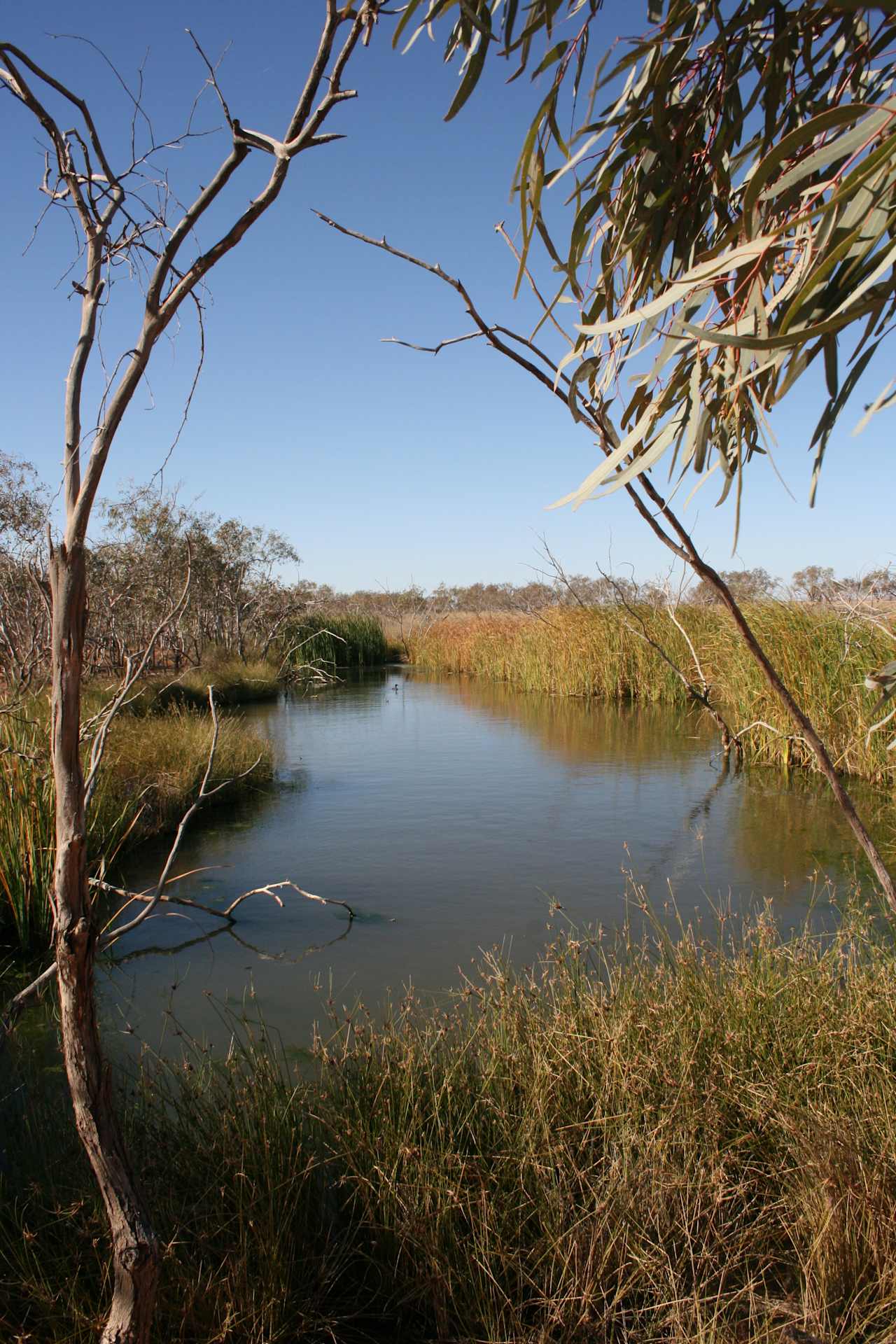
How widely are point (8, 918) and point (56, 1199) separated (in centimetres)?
270

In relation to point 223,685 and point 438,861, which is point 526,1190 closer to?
point 438,861

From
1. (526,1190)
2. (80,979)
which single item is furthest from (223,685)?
(80,979)

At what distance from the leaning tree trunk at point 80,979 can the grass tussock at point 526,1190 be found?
43 centimetres

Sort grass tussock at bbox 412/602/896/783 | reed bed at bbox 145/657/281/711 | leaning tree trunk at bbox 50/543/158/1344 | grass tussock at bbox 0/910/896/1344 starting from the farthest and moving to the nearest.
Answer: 1. reed bed at bbox 145/657/281/711
2. grass tussock at bbox 412/602/896/783
3. grass tussock at bbox 0/910/896/1344
4. leaning tree trunk at bbox 50/543/158/1344

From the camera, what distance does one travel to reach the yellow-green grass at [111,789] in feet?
13.2

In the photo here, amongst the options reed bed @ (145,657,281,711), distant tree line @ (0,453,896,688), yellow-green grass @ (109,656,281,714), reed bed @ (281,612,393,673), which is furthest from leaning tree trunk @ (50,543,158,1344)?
reed bed @ (281,612,393,673)

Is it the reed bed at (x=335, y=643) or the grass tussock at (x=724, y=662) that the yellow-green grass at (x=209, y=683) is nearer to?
the reed bed at (x=335, y=643)

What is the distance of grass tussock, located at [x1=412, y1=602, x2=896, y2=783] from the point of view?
6.85 meters

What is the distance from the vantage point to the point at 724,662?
9.67 meters

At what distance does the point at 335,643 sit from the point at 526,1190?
1974 cm

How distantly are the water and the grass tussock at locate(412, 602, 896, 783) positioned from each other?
1.69 feet

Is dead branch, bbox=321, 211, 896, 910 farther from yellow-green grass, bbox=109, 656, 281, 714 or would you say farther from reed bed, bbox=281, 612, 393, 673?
reed bed, bbox=281, 612, 393, 673

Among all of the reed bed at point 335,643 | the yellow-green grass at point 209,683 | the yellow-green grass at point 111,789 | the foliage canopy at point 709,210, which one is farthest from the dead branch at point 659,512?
the reed bed at point 335,643

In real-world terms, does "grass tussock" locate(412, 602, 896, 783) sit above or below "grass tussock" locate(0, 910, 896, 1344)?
above
